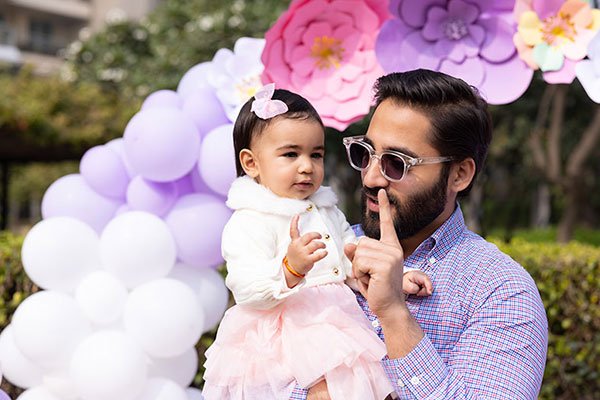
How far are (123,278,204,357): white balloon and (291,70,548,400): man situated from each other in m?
1.11

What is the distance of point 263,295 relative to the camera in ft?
6.28

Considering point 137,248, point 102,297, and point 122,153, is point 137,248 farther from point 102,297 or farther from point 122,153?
point 122,153

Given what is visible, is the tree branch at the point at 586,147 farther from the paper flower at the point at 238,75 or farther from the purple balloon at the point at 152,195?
the purple balloon at the point at 152,195

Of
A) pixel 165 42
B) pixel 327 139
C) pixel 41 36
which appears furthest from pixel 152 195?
pixel 41 36

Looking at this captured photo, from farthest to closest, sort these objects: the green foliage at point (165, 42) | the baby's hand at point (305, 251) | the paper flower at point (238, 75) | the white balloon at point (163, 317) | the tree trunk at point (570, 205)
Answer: the green foliage at point (165, 42)
the tree trunk at point (570, 205)
the paper flower at point (238, 75)
the white balloon at point (163, 317)
the baby's hand at point (305, 251)

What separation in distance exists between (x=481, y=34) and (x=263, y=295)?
4.83ft

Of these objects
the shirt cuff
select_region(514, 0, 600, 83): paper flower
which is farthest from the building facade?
the shirt cuff

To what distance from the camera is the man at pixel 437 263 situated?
171cm

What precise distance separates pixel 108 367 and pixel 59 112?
6730 millimetres

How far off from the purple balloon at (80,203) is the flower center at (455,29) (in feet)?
5.26

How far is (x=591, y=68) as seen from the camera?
2.55 meters

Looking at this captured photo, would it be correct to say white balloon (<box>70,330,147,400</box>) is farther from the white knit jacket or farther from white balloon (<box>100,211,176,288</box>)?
the white knit jacket

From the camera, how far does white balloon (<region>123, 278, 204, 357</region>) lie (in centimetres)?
296

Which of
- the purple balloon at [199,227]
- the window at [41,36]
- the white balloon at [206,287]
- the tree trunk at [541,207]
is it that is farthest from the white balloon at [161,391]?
the window at [41,36]
